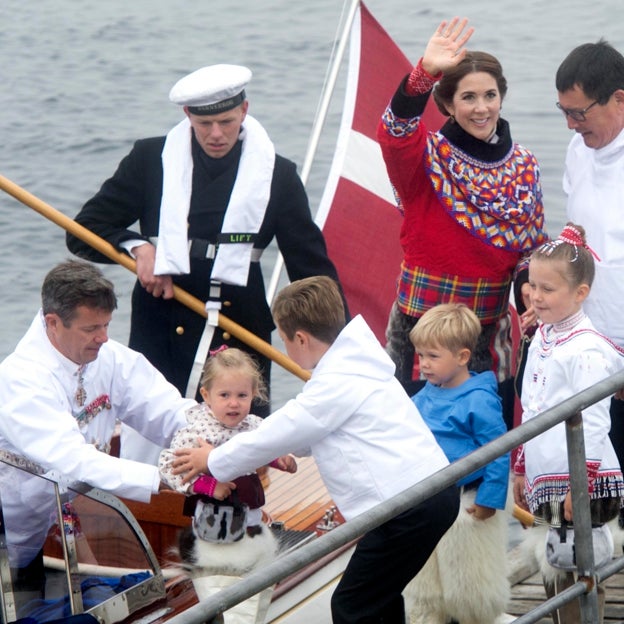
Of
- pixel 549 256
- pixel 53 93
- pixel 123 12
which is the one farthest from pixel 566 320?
pixel 123 12

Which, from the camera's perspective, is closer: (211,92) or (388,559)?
(388,559)

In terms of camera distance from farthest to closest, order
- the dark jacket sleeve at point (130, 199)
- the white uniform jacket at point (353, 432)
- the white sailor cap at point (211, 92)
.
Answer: the dark jacket sleeve at point (130, 199)
the white sailor cap at point (211, 92)
the white uniform jacket at point (353, 432)

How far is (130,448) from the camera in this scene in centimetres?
470

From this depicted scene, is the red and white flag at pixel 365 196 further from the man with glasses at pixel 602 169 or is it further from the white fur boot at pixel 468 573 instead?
the white fur boot at pixel 468 573

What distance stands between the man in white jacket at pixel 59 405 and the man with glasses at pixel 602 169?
145 centimetres

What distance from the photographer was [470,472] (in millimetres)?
3078

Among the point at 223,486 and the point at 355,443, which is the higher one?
the point at 355,443

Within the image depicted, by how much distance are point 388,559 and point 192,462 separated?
2.00 feet

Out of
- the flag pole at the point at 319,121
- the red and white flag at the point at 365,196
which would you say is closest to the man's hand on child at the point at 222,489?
the red and white flag at the point at 365,196

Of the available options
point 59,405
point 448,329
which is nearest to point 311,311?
point 448,329

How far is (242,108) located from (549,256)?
1.43 meters

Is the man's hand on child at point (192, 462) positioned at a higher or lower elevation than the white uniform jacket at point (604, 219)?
lower

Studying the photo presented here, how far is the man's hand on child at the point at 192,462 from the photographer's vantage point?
153 inches

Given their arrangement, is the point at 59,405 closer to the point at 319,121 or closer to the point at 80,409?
the point at 80,409
